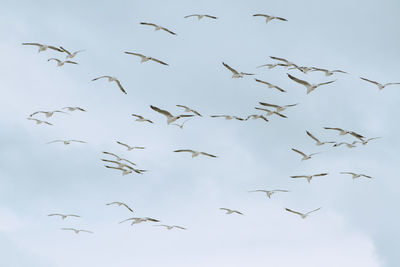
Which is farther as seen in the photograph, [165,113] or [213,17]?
[213,17]

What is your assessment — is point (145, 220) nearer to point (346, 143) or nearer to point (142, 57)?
point (142, 57)

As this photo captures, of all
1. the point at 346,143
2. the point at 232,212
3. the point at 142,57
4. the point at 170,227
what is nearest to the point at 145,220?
the point at 170,227

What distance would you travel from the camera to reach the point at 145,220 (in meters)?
97.7

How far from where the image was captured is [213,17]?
94.4 meters

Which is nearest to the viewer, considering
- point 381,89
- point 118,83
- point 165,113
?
point 165,113

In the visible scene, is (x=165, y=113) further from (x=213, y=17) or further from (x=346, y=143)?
(x=346, y=143)

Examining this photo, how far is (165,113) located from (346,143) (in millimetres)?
29156

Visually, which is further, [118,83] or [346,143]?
[346,143]

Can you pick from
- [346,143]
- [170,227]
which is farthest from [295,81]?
[170,227]

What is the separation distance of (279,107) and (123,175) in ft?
65.5

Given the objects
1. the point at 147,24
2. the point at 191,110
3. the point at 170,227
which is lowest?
the point at 170,227

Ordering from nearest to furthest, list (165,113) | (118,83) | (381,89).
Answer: (165,113)
(118,83)
(381,89)

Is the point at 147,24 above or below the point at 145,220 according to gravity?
above

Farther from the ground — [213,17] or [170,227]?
[213,17]
